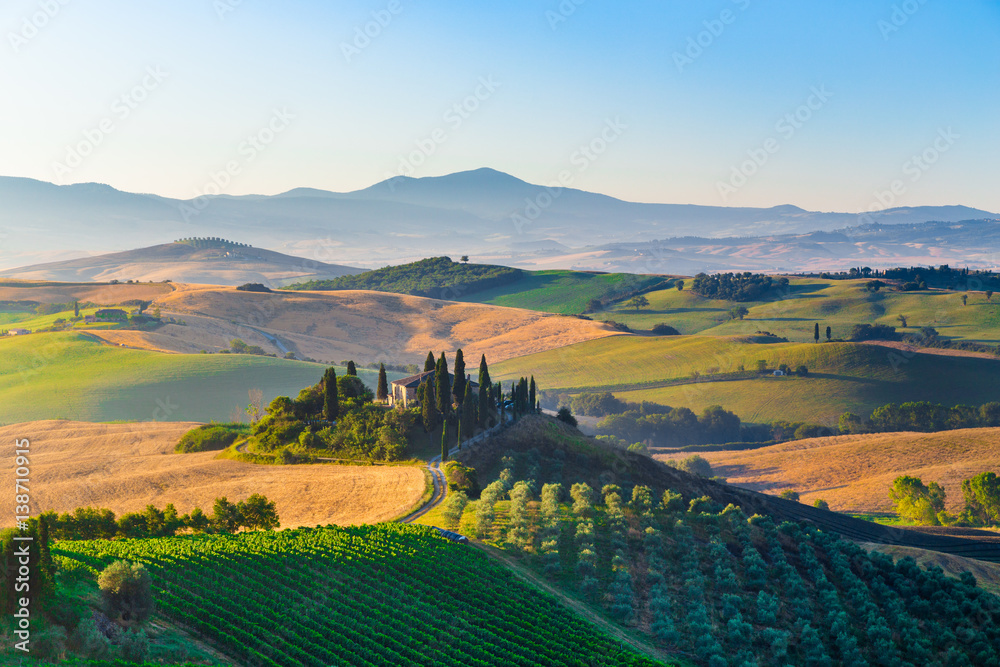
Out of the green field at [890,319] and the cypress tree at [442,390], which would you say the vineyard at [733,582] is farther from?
the green field at [890,319]

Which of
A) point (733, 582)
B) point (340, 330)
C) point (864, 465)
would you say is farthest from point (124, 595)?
point (340, 330)

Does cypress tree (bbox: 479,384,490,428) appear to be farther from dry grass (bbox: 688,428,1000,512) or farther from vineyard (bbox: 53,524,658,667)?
dry grass (bbox: 688,428,1000,512)

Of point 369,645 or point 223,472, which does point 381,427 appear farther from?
point 369,645

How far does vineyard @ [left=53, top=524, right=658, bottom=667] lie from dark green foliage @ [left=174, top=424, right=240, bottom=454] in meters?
36.9

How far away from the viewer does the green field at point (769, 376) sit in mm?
126125

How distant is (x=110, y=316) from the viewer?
149 m

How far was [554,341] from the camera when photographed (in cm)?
18025

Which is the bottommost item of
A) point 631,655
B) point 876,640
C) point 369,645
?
point 876,640

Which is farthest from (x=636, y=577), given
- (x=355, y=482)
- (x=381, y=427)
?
(x=381, y=427)

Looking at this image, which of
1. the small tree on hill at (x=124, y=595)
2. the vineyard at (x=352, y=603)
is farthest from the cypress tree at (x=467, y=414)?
the small tree on hill at (x=124, y=595)

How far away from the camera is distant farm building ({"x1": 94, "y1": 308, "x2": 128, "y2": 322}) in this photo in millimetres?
147000

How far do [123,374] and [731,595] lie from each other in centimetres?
9340

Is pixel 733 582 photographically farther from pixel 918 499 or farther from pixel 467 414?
pixel 918 499

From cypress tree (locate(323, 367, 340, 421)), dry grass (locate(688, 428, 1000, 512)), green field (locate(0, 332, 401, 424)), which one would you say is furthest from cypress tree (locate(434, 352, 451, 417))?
dry grass (locate(688, 428, 1000, 512))
